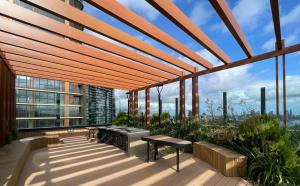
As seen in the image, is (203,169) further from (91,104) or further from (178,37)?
(91,104)

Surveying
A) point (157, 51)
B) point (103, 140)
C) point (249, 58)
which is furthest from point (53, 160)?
point (249, 58)

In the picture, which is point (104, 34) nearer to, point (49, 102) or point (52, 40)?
point (52, 40)

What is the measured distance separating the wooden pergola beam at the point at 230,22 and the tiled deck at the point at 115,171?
9.71ft

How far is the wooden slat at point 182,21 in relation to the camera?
3539 mm

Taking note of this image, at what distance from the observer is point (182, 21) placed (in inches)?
160

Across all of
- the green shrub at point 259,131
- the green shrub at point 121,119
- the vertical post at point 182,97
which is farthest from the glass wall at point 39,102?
the green shrub at point 259,131

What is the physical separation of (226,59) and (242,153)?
2855 mm

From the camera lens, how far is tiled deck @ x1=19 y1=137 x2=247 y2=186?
4516 mm

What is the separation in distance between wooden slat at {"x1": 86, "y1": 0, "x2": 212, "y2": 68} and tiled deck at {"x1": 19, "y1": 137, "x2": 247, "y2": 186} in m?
2.99

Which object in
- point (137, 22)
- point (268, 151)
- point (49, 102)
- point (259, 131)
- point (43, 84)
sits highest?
point (43, 84)

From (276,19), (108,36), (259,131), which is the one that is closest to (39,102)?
(108,36)

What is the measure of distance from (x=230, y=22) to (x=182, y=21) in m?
0.86

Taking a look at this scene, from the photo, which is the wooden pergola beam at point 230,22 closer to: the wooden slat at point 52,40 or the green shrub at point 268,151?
the green shrub at point 268,151

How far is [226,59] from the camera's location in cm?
662
